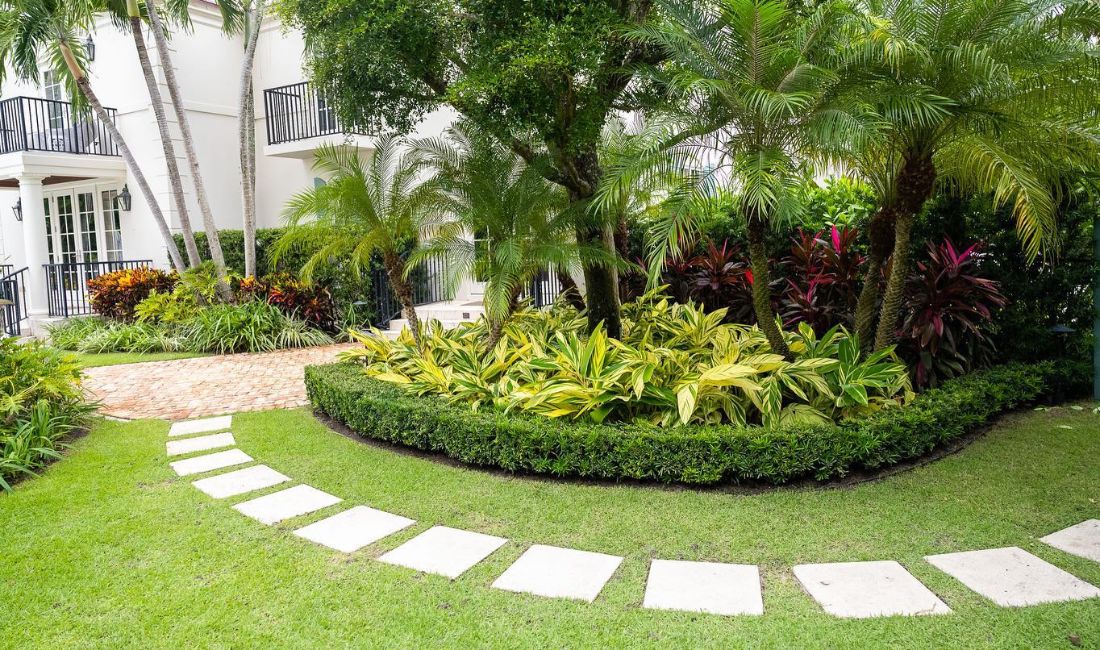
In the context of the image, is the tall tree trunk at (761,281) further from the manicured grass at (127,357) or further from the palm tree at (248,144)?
the palm tree at (248,144)

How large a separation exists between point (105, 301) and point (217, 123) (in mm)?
4287

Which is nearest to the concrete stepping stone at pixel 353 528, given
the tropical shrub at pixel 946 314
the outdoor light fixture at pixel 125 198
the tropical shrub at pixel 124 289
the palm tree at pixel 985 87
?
the palm tree at pixel 985 87

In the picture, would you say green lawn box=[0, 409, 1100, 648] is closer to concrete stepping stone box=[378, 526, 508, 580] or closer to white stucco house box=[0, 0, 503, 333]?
concrete stepping stone box=[378, 526, 508, 580]

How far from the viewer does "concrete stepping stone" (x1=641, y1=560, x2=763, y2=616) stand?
2943 millimetres

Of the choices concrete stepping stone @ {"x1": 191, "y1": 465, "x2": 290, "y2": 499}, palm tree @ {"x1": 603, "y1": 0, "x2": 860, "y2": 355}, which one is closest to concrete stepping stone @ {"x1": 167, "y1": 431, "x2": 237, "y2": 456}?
concrete stepping stone @ {"x1": 191, "y1": 465, "x2": 290, "y2": 499}

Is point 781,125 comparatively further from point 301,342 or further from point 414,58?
point 301,342

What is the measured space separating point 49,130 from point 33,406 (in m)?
11.2

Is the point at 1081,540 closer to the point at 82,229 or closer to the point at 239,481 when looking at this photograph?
the point at 239,481

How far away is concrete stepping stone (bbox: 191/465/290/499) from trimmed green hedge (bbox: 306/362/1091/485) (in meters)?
0.92

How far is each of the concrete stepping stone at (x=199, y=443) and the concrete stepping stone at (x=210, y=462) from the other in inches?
8.2

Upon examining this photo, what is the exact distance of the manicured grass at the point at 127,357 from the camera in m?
9.92

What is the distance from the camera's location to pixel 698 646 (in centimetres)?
267

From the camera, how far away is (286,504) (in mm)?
4246

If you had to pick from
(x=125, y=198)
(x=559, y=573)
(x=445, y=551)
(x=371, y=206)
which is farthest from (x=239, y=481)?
(x=125, y=198)
